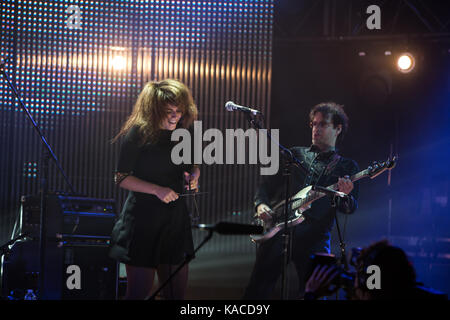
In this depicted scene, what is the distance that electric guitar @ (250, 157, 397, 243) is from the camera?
181 inches

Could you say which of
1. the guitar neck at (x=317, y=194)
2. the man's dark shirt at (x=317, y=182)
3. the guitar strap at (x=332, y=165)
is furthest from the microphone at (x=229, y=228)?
the guitar strap at (x=332, y=165)

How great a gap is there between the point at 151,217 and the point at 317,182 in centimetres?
192

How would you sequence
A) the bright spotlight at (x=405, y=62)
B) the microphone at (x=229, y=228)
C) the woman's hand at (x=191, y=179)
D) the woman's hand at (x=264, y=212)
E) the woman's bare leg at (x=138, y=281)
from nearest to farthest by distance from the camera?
the microphone at (x=229, y=228)
the woman's bare leg at (x=138, y=281)
the woman's hand at (x=191, y=179)
the woman's hand at (x=264, y=212)
the bright spotlight at (x=405, y=62)

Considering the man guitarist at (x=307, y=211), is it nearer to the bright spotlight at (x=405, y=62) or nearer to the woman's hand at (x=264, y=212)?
the woman's hand at (x=264, y=212)

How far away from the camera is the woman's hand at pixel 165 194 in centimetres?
325

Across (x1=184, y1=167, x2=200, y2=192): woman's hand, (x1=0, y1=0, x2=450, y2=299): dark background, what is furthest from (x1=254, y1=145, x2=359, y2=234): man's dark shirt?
(x1=0, y1=0, x2=450, y2=299): dark background

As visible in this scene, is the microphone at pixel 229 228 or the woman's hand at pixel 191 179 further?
the woman's hand at pixel 191 179

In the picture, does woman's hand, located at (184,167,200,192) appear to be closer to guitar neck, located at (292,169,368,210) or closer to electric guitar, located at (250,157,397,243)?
electric guitar, located at (250,157,397,243)

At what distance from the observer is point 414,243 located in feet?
25.2

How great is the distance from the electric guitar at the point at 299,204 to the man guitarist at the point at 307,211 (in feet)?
0.14

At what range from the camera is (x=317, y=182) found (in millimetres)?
4754

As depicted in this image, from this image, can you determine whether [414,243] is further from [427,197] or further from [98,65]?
[98,65]

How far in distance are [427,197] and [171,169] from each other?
5.49m
